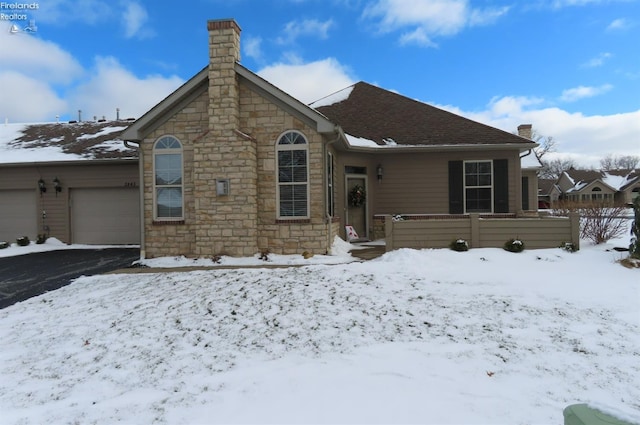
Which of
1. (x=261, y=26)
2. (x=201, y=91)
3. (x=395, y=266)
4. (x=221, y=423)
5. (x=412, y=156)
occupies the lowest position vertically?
(x=221, y=423)

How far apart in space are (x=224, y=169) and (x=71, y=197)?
767cm

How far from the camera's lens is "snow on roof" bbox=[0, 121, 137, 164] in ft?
43.2

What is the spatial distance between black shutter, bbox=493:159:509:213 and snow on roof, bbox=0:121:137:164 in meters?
11.5

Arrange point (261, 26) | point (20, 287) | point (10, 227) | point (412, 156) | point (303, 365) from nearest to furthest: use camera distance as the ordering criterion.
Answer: point (303, 365), point (20, 287), point (261, 26), point (412, 156), point (10, 227)

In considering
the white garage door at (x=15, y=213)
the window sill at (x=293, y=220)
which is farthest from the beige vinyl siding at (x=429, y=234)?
the white garage door at (x=15, y=213)

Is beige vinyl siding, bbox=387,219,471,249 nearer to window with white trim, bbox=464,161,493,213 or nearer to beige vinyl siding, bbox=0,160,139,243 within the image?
window with white trim, bbox=464,161,493,213

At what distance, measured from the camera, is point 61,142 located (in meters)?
14.7

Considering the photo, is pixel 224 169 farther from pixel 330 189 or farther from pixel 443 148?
pixel 443 148

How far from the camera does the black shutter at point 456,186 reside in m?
11.9

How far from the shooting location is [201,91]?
9.27 meters

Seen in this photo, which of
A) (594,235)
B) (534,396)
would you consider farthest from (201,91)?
(594,235)

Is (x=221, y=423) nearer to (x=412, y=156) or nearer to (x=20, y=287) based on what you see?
(x=20, y=287)

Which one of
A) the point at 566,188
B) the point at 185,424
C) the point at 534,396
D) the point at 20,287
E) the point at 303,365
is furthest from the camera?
the point at 566,188

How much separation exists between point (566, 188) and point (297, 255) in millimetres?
53825
